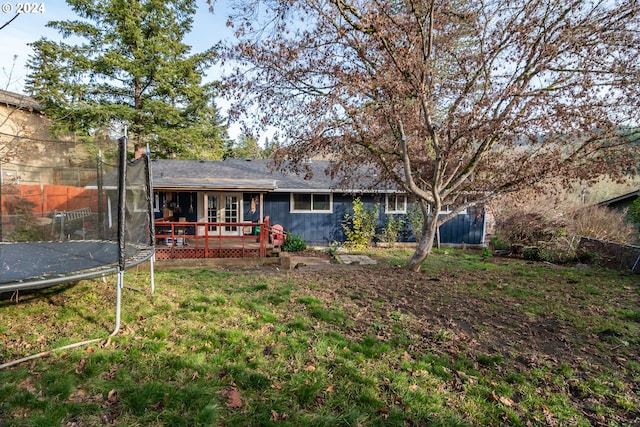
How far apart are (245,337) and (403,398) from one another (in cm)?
184

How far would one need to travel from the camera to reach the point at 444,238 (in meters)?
14.3

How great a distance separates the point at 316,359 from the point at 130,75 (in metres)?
21.6

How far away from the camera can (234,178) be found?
529 inches

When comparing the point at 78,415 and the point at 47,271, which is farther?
the point at 47,271

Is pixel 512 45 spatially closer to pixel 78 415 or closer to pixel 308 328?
pixel 308 328

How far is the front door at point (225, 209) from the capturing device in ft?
43.4

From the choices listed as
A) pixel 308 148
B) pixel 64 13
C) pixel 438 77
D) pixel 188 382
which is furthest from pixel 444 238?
pixel 64 13

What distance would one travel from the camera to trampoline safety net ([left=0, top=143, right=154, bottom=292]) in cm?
512

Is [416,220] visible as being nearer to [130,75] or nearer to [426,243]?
[426,243]

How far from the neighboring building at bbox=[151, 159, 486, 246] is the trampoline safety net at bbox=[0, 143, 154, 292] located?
6.35 m

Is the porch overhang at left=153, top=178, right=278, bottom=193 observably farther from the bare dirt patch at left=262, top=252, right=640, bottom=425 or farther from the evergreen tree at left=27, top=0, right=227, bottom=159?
the evergreen tree at left=27, top=0, right=227, bottom=159

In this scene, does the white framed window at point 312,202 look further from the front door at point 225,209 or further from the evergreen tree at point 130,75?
the evergreen tree at point 130,75

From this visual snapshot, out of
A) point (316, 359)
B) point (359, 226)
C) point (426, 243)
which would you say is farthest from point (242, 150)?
point (316, 359)

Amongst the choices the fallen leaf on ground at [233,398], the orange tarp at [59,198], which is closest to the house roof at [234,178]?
the orange tarp at [59,198]
